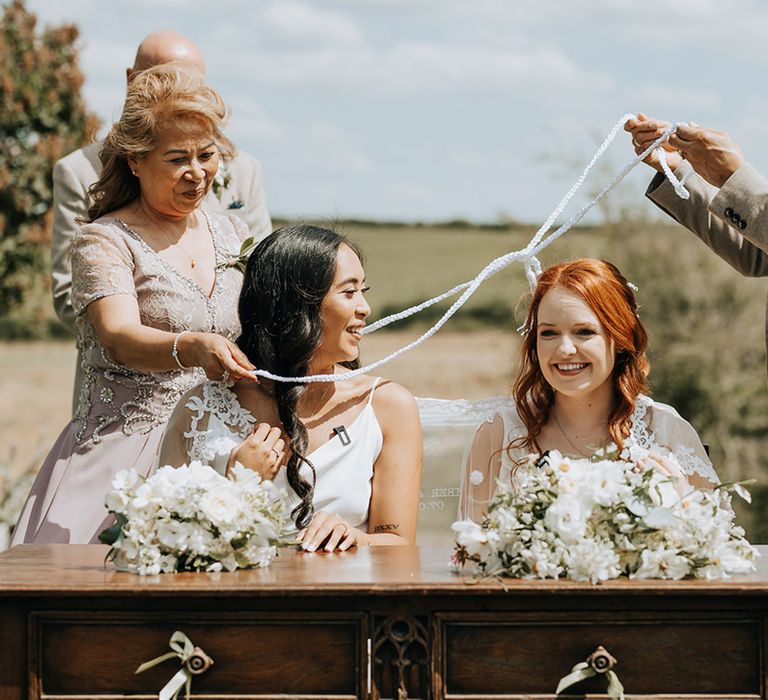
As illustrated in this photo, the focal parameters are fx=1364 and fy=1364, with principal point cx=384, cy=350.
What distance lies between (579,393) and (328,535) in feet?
3.58

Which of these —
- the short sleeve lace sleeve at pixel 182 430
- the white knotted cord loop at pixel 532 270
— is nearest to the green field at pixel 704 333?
the white knotted cord loop at pixel 532 270

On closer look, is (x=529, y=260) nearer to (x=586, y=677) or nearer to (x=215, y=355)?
(x=215, y=355)

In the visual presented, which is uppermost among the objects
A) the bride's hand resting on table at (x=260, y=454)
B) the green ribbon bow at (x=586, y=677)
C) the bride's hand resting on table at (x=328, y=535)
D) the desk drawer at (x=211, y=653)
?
the bride's hand resting on table at (x=260, y=454)

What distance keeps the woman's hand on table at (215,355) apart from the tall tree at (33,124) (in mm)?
11703

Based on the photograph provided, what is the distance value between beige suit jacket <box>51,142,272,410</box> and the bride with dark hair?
1429 millimetres

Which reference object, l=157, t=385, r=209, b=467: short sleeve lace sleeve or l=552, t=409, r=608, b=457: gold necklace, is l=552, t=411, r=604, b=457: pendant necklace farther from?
l=157, t=385, r=209, b=467: short sleeve lace sleeve

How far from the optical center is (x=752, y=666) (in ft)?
11.1

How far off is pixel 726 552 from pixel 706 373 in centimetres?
1290

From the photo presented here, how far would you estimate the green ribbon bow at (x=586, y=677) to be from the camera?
3.30 meters

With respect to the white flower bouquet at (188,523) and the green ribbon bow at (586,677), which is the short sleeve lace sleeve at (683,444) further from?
the white flower bouquet at (188,523)

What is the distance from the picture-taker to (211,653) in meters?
3.43

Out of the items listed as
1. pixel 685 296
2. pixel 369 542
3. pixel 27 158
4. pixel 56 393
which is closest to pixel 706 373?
pixel 685 296

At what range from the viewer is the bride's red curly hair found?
15.1 ft

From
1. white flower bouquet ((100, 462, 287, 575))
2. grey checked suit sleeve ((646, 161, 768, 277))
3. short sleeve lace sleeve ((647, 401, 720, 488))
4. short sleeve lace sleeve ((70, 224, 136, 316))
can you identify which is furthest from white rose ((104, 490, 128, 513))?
grey checked suit sleeve ((646, 161, 768, 277))
